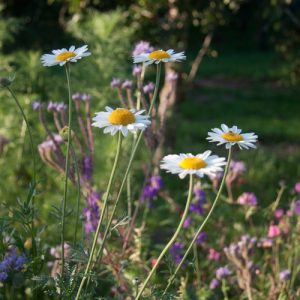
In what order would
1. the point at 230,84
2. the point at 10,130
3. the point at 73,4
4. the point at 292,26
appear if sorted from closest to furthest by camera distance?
the point at 10,130
the point at 73,4
the point at 292,26
the point at 230,84

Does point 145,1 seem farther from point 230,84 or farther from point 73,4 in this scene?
point 230,84

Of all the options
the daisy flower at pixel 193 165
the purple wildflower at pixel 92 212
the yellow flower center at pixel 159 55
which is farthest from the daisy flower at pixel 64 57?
the purple wildflower at pixel 92 212

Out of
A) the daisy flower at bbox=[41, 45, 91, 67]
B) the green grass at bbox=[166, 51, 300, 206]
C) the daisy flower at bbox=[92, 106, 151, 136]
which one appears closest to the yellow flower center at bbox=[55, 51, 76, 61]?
the daisy flower at bbox=[41, 45, 91, 67]

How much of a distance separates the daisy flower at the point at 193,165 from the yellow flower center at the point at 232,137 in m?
0.07

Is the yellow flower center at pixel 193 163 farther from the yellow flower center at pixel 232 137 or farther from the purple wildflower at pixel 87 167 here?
the purple wildflower at pixel 87 167

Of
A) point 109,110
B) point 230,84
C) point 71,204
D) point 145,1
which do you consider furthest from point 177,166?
point 230,84

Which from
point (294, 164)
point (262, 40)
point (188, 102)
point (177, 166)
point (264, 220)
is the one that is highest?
point (177, 166)

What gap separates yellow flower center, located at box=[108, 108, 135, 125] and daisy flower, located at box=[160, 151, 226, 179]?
0.41ft

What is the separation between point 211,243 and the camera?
3.43 metres

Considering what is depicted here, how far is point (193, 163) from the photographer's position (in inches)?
54.1

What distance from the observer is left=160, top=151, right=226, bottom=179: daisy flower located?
1344 mm

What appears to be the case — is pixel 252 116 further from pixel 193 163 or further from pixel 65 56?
pixel 193 163

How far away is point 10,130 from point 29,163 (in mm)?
340

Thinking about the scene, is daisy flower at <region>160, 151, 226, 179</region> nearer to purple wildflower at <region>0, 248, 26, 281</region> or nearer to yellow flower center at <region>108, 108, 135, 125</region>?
yellow flower center at <region>108, 108, 135, 125</region>
